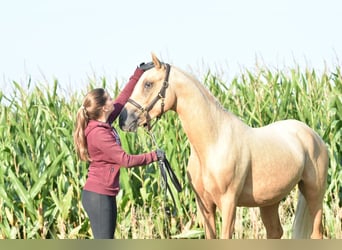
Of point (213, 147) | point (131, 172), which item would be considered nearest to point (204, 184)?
point (213, 147)

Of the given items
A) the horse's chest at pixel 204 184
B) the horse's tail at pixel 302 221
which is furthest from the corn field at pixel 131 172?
the horse's chest at pixel 204 184

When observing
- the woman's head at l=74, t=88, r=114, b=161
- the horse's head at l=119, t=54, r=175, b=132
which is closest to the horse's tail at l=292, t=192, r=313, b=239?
the horse's head at l=119, t=54, r=175, b=132

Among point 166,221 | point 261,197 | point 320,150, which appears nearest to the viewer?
point 261,197

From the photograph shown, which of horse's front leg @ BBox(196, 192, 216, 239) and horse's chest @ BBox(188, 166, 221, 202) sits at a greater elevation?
horse's chest @ BBox(188, 166, 221, 202)

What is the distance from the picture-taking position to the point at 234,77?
9.02 meters

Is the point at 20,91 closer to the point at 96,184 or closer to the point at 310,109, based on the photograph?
the point at 310,109

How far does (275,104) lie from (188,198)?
162 cm

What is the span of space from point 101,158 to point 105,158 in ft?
0.11

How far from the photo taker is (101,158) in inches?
193

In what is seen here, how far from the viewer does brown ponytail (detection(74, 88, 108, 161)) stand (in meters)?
4.90

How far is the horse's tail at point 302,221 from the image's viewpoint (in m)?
6.22

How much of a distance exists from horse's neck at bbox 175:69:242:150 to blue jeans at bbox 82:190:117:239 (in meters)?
0.77

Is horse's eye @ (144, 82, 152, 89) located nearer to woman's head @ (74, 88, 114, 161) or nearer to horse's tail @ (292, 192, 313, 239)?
woman's head @ (74, 88, 114, 161)

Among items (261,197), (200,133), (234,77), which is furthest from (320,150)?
(234,77)
